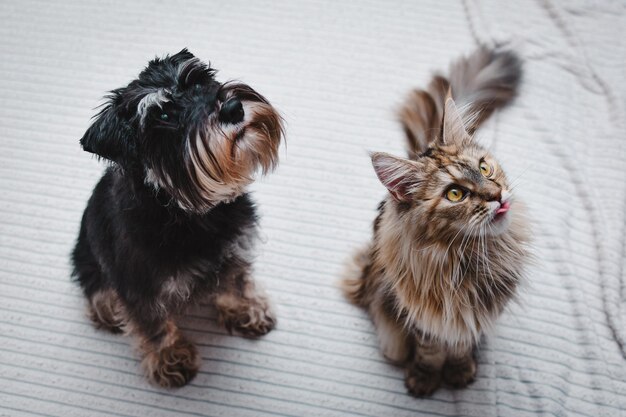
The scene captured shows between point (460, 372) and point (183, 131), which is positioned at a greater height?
point (183, 131)

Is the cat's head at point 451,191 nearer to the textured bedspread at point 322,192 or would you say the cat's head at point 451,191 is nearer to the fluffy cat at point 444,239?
the fluffy cat at point 444,239

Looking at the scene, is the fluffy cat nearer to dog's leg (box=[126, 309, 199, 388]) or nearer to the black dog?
the black dog

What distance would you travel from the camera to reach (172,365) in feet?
5.33

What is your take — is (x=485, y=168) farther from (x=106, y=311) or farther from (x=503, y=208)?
(x=106, y=311)

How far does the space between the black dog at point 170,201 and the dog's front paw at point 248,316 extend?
0.06 metres

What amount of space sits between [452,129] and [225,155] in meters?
0.54

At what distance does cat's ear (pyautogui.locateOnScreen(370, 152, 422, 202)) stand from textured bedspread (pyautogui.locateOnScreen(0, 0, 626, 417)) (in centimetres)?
62

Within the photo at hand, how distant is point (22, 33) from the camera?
230 centimetres

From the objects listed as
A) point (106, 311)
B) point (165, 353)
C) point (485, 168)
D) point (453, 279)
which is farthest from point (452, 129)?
point (106, 311)

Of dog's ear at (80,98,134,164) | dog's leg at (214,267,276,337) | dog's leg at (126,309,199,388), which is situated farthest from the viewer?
dog's leg at (214,267,276,337)

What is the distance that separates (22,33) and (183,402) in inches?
65.1

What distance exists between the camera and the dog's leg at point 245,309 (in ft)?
5.62

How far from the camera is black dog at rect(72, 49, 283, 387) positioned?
121cm

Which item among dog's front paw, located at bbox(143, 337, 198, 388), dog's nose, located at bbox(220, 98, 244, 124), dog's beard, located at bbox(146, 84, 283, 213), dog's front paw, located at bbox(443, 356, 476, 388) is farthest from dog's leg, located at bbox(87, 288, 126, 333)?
dog's front paw, located at bbox(443, 356, 476, 388)
